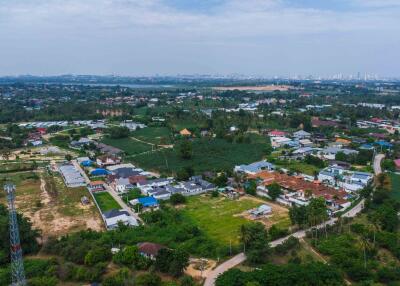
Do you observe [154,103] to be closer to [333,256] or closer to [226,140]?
[226,140]

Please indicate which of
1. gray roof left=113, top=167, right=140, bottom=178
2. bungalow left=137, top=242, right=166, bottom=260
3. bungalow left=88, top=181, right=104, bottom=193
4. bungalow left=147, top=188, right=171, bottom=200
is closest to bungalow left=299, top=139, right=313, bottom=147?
gray roof left=113, top=167, right=140, bottom=178

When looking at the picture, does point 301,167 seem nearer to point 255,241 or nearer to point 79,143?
point 255,241

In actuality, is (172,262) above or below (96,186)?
above

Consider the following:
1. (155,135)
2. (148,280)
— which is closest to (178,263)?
(148,280)

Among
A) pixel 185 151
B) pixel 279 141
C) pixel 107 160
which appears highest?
pixel 185 151

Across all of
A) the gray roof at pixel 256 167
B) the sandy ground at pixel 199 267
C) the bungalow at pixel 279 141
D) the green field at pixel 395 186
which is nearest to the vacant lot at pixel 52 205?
the sandy ground at pixel 199 267

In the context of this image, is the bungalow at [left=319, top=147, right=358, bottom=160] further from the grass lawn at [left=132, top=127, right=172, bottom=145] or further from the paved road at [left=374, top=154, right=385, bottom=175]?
the grass lawn at [left=132, top=127, right=172, bottom=145]
